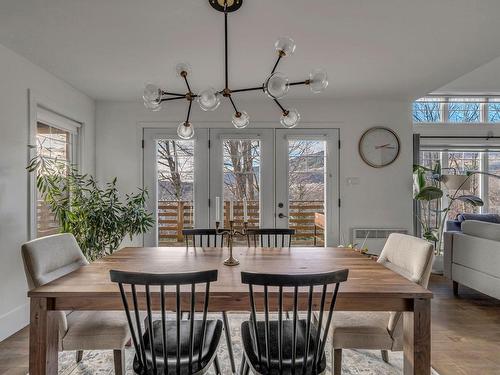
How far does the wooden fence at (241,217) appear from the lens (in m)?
4.00

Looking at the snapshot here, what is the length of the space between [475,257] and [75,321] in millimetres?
3505

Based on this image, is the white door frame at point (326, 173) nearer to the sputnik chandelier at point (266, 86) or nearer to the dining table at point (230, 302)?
the sputnik chandelier at point (266, 86)

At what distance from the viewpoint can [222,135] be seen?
401 cm

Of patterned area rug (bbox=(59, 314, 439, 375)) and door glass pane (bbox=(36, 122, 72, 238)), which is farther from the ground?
door glass pane (bbox=(36, 122, 72, 238))

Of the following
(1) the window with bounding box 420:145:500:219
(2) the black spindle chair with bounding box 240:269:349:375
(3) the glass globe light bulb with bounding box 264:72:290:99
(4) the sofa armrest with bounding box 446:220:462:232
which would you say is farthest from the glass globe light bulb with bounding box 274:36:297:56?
(4) the sofa armrest with bounding box 446:220:462:232

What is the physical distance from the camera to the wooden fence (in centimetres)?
400

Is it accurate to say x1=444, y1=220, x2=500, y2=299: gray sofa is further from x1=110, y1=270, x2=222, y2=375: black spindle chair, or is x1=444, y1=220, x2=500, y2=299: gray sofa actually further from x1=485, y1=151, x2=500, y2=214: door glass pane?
x1=110, y1=270, x2=222, y2=375: black spindle chair

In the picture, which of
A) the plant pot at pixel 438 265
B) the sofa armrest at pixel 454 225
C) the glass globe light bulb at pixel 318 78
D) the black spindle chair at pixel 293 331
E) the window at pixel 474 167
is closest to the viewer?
the black spindle chair at pixel 293 331

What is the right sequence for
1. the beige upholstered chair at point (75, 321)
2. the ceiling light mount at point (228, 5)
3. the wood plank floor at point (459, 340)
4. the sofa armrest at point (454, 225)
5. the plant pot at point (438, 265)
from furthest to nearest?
the sofa armrest at point (454, 225) < the plant pot at point (438, 265) < the wood plank floor at point (459, 340) < the ceiling light mount at point (228, 5) < the beige upholstered chair at point (75, 321)

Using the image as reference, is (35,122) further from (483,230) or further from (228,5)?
(483,230)

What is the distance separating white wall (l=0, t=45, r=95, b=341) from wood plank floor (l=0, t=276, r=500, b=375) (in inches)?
10.5

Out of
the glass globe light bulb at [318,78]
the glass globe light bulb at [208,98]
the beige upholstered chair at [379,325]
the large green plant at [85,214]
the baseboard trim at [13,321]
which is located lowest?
the baseboard trim at [13,321]

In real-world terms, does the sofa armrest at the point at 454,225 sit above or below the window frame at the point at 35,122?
below

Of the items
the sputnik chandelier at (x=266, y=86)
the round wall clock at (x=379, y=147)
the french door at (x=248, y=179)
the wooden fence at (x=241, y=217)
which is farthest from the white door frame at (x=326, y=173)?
the sputnik chandelier at (x=266, y=86)
